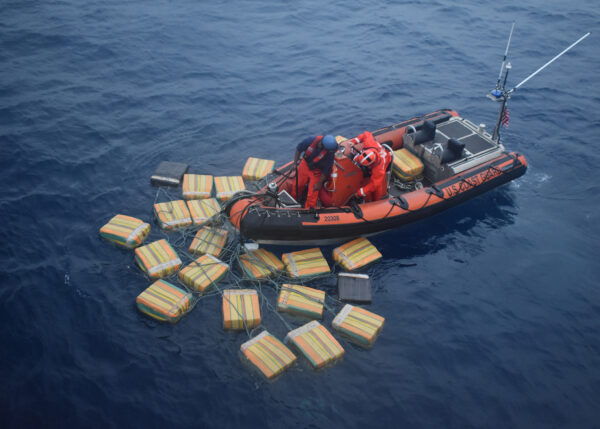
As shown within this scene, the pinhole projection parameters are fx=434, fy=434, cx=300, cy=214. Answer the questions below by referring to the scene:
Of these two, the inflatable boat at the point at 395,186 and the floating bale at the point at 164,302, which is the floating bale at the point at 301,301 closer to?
the inflatable boat at the point at 395,186

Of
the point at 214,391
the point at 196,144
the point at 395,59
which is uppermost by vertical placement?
the point at 395,59

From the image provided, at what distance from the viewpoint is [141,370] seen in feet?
21.8

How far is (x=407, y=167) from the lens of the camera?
9500 mm

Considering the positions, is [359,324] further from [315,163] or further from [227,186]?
[227,186]

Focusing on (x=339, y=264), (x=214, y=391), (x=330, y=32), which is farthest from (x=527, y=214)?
(x=330, y=32)

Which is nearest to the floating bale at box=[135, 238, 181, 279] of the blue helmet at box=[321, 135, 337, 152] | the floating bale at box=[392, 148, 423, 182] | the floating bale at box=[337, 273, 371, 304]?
the floating bale at box=[337, 273, 371, 304]

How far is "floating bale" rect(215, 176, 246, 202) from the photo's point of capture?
369 inches

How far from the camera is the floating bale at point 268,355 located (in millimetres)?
6469

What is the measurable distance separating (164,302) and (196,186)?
10.2ft

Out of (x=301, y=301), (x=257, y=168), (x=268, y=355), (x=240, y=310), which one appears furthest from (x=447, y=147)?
(x=268, y=355)

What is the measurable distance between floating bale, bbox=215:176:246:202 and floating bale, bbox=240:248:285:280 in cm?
163

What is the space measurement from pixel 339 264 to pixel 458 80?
31.0ft

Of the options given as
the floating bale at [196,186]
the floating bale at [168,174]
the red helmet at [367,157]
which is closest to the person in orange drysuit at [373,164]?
the red helmet at [367,157]

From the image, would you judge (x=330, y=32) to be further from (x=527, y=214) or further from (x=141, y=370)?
(x=141, y=370)
